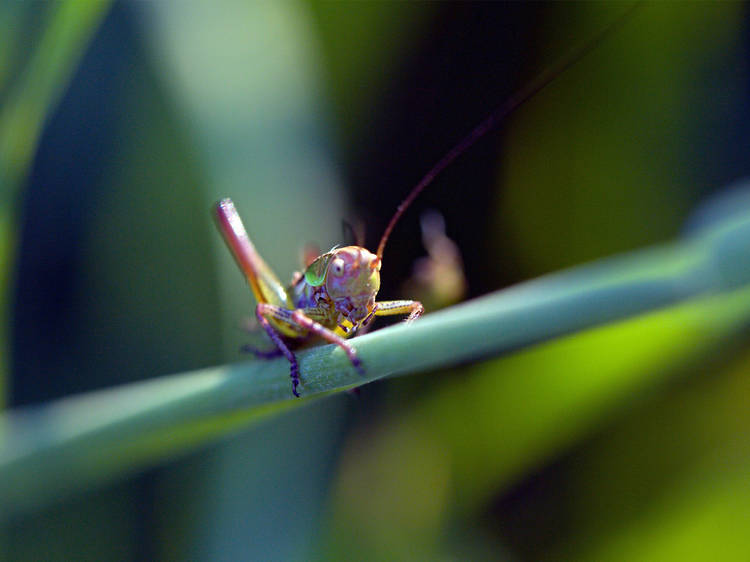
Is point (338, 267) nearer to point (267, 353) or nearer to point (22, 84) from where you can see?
point (267, 353)

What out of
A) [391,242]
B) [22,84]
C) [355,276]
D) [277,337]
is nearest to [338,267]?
[355,276]

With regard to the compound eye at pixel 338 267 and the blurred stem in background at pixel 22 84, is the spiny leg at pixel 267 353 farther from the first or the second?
the blurred stem in background at pixel 22 84

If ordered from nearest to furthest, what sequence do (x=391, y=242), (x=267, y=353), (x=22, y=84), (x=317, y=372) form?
(x=317, y=372) < (x=22, y=84) < (x=267, y=353) < (x=391, y=242)

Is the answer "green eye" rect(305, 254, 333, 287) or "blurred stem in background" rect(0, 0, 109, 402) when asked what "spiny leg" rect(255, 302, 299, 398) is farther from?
"blurred stem in background" rect(0, 0, 109, 402)

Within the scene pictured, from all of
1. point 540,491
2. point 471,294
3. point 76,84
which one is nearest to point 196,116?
point 76,84

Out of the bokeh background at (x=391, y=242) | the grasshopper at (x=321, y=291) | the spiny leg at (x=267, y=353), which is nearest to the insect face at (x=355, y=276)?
the grasshopper at (x=321, y=291)

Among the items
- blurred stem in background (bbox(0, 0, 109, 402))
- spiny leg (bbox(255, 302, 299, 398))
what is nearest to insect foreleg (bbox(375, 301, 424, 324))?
spiny leg (bbox(255, 302, 299, 398))
